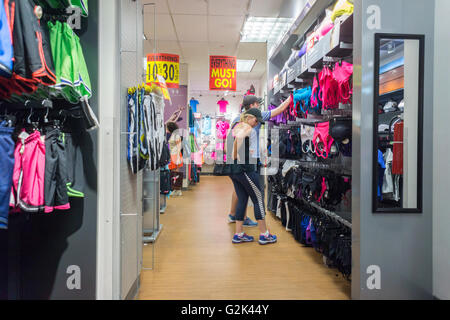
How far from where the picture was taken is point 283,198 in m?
4.52

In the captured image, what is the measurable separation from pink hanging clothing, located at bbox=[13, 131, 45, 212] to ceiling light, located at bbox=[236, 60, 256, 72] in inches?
318

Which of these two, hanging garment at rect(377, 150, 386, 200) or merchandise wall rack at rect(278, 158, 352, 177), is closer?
hanging garment at rect(377, 150, 386, 200)

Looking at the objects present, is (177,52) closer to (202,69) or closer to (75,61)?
(202,69)

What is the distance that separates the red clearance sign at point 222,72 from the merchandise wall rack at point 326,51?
3054mm

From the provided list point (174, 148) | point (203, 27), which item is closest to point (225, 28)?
point (203, 27)

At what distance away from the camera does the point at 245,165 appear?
136 inches

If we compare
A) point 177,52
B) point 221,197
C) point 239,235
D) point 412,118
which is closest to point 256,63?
point 177,52

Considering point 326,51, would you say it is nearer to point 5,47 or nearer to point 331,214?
point 331,214

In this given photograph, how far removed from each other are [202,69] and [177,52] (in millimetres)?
1777

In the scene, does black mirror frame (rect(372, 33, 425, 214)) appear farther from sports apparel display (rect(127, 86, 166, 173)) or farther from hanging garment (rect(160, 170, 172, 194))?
hanging garment (rect(160, 170, 172, 194))

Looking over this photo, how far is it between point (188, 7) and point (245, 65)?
425 cm

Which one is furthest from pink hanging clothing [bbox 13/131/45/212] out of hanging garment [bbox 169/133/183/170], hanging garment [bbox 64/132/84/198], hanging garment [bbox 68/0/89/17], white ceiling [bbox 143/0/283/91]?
hanging garment [bbox 169/133/183/170]

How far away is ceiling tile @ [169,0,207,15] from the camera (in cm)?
512

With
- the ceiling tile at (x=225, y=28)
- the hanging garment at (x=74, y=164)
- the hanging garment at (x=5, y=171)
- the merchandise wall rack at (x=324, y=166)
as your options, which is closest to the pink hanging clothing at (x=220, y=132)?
the ceiling tile at (x=225, y=28)
